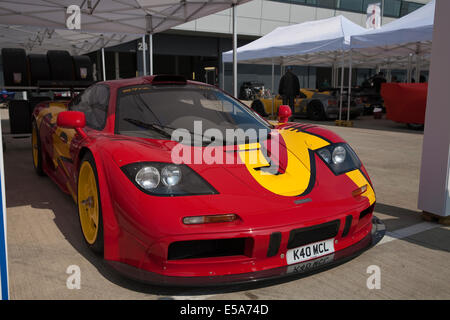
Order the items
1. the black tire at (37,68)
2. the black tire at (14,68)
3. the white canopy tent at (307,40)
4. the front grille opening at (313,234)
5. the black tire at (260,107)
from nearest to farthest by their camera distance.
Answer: the front grille opening at (313,234), the black tire at (14,68), the black tire at (37,68), the white canopy tent at (307,40), the black tire at (260,107)

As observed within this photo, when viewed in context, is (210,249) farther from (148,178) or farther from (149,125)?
(149,125)

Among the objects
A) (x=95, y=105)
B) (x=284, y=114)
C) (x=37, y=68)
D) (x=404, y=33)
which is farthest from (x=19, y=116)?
(x=404, y=33)

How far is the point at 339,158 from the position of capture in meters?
2.79

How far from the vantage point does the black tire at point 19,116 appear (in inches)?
273

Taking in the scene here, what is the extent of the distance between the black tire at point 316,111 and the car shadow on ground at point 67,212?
8934mm

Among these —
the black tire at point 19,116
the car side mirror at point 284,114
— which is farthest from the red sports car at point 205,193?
the black tire at point 19,116

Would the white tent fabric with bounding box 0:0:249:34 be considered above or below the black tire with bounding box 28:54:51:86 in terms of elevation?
above

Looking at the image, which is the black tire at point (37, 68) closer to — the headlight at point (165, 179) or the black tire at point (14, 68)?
the black tire at point (14, 68)

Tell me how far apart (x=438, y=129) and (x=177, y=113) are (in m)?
2.14

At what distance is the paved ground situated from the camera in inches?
85.7

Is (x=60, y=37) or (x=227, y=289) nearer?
(x=227, y=289)

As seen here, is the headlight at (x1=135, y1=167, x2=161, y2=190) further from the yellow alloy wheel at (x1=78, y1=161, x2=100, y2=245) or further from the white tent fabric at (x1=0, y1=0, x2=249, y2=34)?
the white tent fabric at (x1=0, y1=0, x2=249, y2=34)

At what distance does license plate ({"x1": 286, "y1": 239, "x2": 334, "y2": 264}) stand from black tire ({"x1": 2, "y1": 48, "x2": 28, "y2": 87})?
7431 mm

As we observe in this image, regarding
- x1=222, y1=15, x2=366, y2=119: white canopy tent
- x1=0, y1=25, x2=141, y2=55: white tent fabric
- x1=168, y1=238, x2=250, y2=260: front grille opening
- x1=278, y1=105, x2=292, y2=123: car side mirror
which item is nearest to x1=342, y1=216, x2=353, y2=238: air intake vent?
x1=168, y1=238, x2=250, y2=260: front grille opening
